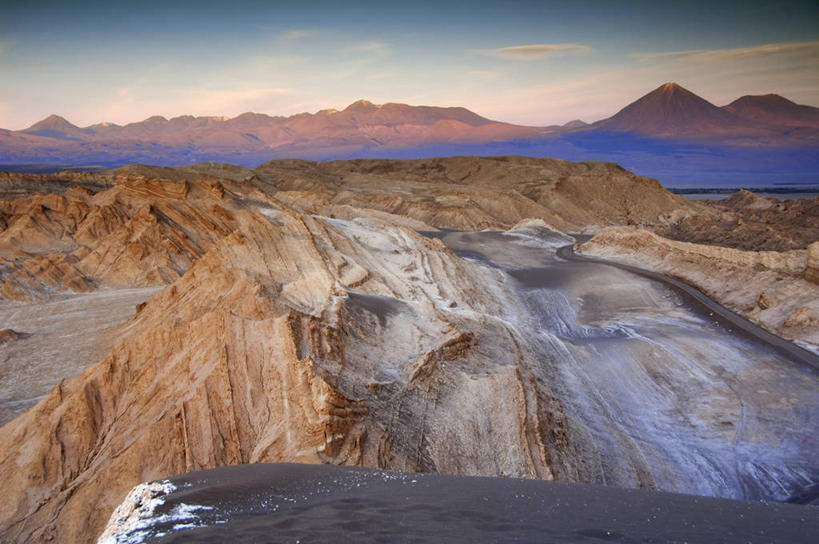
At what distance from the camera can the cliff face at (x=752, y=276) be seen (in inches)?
762

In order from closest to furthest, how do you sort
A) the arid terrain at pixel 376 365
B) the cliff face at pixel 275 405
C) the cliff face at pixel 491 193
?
the cliff face at pixel 275 405
the arid terrain at pixel 376 365
the cliff face at pixel 491 193

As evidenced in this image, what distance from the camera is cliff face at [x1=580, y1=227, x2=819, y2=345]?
19.3m

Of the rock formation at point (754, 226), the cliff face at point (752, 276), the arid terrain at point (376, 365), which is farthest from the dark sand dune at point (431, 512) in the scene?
the rock formation at point (754, 226)

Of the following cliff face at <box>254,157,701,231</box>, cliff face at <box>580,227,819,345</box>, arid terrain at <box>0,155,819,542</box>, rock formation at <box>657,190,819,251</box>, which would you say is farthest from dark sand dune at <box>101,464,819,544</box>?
cliff face at <box>254,157,701,231</box>

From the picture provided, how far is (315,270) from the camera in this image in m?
17.0

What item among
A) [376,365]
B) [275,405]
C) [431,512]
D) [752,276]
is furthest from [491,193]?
[431,512]

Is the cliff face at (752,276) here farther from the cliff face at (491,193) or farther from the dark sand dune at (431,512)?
the cliff face at (491,193)

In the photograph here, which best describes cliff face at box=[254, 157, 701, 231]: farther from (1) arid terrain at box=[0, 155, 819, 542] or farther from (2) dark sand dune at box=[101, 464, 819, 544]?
(2) dark sand dune at box=[101, 464, 819, 544]

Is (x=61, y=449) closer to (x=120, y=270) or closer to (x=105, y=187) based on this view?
(x=120, y=270)

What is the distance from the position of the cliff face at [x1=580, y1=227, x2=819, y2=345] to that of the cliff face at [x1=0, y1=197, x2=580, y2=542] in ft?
34.8

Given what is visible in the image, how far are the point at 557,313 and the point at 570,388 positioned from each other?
8.60 m

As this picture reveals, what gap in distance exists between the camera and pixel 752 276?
23391 mm

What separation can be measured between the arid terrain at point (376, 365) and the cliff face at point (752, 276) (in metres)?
0.10

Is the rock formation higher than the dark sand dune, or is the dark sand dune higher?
the dark sand dune
